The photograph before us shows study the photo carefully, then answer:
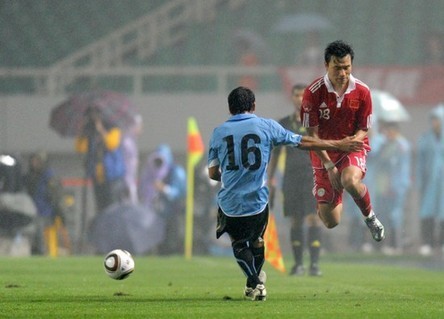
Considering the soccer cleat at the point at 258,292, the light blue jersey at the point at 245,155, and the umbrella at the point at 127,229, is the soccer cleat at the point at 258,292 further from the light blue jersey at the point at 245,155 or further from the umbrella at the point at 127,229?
the umbrella at the point at 127,229

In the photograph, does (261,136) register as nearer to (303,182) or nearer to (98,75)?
(303,182)

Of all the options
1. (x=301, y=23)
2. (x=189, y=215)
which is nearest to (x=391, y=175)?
(x=189, y=215)

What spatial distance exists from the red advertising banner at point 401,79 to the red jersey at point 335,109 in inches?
705

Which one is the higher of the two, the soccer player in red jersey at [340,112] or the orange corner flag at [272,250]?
the soccer player in red jersey at [340,112]

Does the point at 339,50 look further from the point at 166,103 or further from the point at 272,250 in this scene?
the point at 166,103

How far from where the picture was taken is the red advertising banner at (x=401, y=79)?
30828 mm

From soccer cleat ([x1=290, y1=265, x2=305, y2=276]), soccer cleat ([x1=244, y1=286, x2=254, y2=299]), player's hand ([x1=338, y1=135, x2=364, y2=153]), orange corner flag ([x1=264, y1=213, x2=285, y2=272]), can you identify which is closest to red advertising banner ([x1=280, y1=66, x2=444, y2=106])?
soccer cleat ([x1=290, y1=265, x2=305, y2=276])

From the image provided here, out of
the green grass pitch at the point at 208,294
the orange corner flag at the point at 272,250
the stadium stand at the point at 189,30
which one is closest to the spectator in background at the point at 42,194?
the stadium stand at the point at 189,30

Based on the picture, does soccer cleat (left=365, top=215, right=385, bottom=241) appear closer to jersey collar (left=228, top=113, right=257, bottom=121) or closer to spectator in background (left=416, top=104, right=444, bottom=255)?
jersey collar (left=228, top=113, right=257, bottom=121)

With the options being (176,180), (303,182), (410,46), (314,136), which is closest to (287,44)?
(410,46)

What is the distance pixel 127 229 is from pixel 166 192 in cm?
153

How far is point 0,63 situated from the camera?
3388 cm

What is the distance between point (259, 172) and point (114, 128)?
16415 millimetres

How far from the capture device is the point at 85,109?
2748 centimetres
